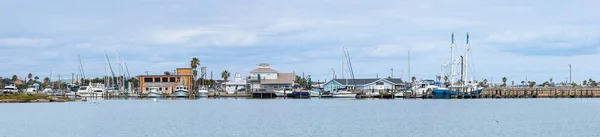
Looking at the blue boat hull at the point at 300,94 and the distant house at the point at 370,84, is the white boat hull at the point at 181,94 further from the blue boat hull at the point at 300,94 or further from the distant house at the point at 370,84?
the distant house at the point at 370,84

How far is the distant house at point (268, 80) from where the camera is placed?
153250 mm

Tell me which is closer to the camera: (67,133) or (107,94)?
(67,133)

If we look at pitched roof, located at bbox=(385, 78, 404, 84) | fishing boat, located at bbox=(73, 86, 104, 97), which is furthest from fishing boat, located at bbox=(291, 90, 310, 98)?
fishing boat, located at bbox=(73, 86, 104, 97)

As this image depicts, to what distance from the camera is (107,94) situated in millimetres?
146625

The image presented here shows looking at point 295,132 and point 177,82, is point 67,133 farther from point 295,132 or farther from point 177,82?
point 177,82

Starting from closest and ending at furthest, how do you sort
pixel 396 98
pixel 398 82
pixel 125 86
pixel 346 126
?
1. pixel 346 126
2. pixel 396 98
3. pixel 398 82
4. pixel 125 86

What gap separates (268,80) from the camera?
6073 inches

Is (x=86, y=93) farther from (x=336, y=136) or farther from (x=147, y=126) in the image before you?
(x=336, y=136)

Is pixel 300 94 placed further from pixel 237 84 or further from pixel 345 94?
pixel 237 84

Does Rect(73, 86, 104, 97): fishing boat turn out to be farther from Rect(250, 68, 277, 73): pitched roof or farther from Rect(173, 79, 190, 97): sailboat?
Rect(250, 68, 277, 73): pitched roof

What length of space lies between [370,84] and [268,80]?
20.2 meters

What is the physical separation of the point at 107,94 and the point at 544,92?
81.9 metres

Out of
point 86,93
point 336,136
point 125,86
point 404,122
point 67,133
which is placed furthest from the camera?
point 125,86

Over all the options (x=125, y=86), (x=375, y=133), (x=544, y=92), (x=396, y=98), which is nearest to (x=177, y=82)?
(x=125, y=86)
